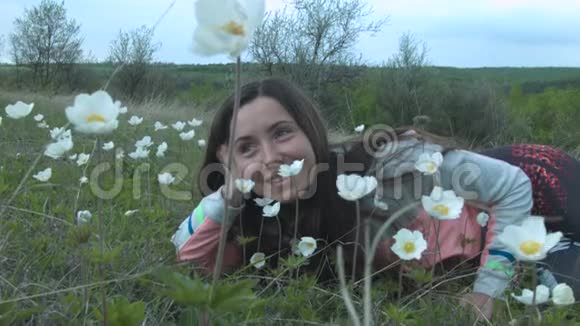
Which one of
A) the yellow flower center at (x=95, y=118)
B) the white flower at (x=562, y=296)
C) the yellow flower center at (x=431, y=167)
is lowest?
the white flower at (x=562, y=296)

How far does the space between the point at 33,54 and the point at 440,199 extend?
88.4 ft

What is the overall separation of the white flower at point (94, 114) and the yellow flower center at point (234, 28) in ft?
1.06

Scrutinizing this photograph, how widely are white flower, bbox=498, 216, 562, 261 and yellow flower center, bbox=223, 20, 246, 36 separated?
22.7 inches

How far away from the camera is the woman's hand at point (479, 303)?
5.13ft

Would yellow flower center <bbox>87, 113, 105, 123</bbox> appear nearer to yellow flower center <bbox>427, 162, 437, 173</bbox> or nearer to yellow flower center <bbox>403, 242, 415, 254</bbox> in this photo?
yellow flower center <bbox>403, 242, 415, 254</bbox>

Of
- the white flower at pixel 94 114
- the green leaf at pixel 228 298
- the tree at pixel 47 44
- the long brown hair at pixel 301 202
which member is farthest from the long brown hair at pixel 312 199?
the tree at pixel 47 44

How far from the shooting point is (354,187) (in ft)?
5.58

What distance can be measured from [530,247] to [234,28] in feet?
2.07

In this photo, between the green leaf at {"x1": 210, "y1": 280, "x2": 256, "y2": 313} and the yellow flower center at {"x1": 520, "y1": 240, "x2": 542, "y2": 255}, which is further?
the yellow flower center at {"x1": 520, "y1": 240, "x2": 542, "y2": 255}

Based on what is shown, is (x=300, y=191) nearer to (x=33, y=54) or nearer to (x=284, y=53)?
(x=284, y=53)

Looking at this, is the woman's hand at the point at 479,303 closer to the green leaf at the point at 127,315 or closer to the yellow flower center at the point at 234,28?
the green leaf at the point at 127,315

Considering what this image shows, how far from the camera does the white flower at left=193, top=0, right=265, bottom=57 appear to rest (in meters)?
0.85

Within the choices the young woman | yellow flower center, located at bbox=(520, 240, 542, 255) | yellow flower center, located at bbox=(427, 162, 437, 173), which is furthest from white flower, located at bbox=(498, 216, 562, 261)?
the young woman

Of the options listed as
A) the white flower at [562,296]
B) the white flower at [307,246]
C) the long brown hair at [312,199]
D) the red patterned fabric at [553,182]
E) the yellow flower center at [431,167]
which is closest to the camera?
the white flower at [562,296]
